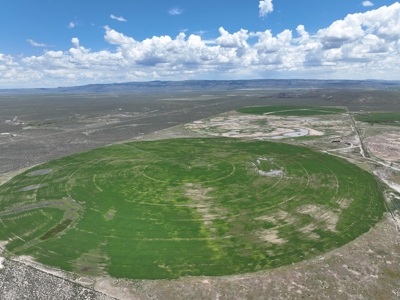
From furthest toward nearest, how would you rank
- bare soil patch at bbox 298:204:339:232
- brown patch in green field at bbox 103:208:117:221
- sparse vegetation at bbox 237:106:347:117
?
sparse vegetation at bbox 237:106:347:117 < brown patch in green field at bbox 103:208:117:221 < bare soil patch at bbox 298:204:339:232

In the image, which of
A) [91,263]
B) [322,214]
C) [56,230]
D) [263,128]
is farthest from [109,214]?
[263,128]

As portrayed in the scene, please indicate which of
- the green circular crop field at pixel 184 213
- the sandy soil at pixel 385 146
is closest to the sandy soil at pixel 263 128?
the sandy soil at pixel 385 146

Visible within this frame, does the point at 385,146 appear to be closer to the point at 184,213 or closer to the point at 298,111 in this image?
the point at 184,213

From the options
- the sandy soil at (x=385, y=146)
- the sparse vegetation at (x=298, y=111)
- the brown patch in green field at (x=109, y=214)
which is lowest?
the sandy soil at (x=385, y=146)

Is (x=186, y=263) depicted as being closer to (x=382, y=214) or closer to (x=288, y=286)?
(x=288, y=286)

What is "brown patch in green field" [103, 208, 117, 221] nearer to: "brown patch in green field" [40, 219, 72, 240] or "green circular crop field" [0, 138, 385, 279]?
"green circular crop field" [0, 138, 385, 279]

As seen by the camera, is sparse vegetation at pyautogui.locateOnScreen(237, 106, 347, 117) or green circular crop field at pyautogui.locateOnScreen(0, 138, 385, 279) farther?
sparse vegetation at pyautogui.locateOnScreen(237, 106, 347, 117)

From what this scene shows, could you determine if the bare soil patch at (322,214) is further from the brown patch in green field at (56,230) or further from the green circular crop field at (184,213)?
the brown patch in green field at (56,230)

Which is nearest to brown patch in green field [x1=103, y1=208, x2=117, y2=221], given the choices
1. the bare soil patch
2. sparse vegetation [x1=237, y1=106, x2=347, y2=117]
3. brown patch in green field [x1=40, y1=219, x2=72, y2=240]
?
brown patch in green field [x1=40, y1=219, x2=72, y2=240]
